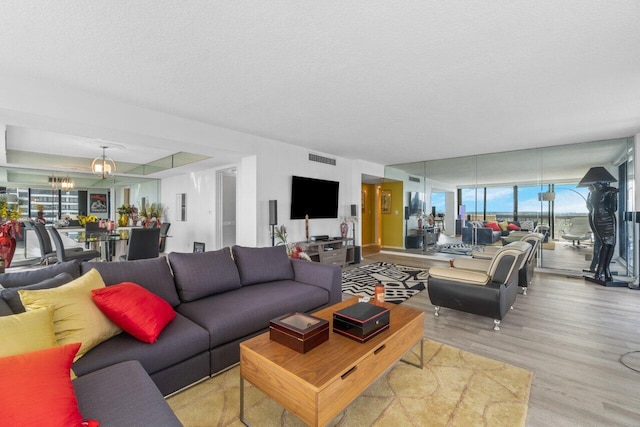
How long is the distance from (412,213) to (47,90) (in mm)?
7618

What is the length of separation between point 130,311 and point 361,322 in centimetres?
147

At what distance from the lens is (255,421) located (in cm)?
170

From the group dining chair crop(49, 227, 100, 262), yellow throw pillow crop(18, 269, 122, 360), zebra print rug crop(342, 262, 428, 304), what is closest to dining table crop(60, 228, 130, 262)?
dining chair crop(49, 227, 100, 262)

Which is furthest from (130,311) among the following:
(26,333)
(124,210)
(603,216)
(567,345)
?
(124,210)

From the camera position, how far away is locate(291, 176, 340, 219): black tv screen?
5.68m

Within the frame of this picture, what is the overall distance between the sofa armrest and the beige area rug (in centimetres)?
103

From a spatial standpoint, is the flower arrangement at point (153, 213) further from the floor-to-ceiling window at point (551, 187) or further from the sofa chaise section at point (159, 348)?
the floor-to-ceiling window at point (551, 187)

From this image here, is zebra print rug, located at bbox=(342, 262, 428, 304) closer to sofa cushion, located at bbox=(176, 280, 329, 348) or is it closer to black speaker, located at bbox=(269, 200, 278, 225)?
sofa cushion, located at bbox=(176, 280, 329, 348)

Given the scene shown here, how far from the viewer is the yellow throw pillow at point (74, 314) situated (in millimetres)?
1525

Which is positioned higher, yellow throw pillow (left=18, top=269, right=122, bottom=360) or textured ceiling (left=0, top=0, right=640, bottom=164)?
textured ceiling (left=0, top=0, right=640, bottom=164)

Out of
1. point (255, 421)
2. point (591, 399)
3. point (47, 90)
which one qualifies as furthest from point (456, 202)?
point (47, 90)

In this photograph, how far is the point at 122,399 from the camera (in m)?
1.24

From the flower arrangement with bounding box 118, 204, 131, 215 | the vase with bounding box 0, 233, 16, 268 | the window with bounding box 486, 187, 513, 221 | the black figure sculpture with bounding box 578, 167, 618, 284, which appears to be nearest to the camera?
the vase with bounding box 0, 233, 16, 268

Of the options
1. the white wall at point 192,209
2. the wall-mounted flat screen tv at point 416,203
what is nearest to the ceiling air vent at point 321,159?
the white wall at point 192,209
